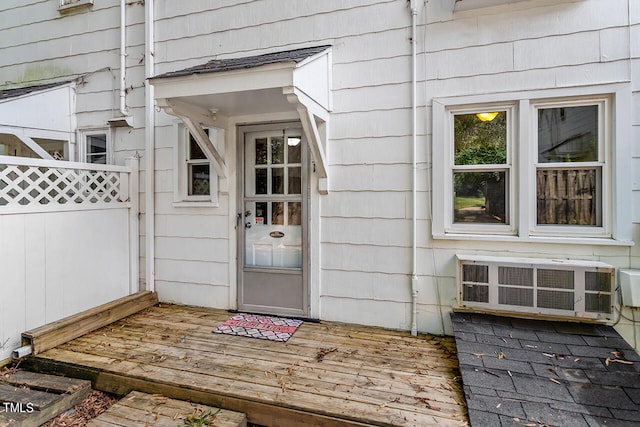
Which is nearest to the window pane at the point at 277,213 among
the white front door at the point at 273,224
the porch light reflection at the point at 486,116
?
the white front door at the point at 273,224

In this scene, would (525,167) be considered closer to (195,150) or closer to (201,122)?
(201,122)

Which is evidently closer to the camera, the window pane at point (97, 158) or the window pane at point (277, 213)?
the window pane at point (277, 213)

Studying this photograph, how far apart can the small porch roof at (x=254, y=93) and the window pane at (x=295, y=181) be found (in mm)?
289

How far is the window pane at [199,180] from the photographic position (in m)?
3.82

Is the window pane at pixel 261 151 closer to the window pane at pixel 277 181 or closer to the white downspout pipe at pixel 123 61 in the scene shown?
the window pane at pixel 277 181

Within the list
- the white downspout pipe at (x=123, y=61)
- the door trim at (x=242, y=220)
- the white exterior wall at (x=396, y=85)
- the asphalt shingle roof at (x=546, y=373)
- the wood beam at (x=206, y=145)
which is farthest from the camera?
the white downspout pipe at (x=123, y=61)

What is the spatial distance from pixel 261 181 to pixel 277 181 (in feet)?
0.62

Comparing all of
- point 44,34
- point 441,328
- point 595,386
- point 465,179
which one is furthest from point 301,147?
point 44,34

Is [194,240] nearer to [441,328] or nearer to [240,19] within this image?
[240,19]

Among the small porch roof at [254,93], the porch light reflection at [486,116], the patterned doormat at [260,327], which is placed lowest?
the patterned doormat at [260,327]

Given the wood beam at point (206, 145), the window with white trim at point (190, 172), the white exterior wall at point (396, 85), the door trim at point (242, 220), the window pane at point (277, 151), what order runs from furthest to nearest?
the window with white trim at point (190, 172) → the window pane at point (277, 151) → the door trim at point (242, 220) → the wood beam at point (206, 145) → the white exterior wall at point (396, 85)

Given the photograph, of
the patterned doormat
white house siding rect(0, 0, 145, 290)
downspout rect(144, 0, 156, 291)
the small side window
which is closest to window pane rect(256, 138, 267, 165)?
downspout rect(144, 0, 156, 291)

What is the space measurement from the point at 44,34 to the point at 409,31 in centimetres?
474

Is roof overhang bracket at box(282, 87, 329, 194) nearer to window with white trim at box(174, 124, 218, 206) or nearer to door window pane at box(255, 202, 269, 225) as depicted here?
door window pane at box(255, 202, 269, 225)
